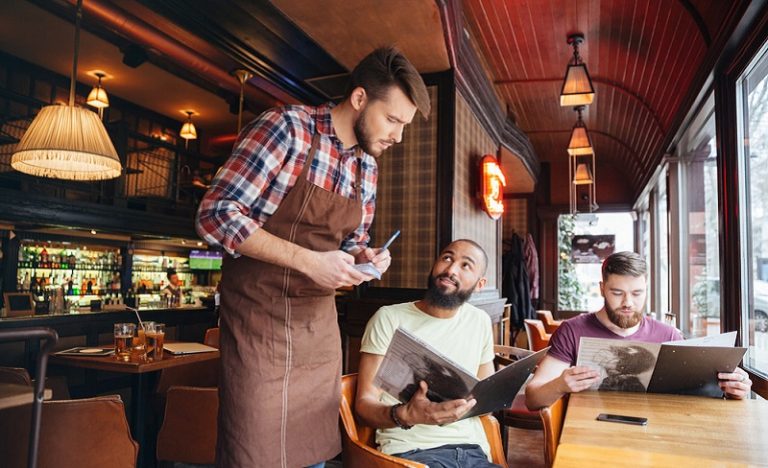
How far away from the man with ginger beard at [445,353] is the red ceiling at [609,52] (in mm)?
2280

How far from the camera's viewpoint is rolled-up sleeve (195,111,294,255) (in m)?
1.40

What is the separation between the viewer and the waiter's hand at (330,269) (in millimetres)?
1440

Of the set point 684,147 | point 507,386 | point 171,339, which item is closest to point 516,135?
point 684,147

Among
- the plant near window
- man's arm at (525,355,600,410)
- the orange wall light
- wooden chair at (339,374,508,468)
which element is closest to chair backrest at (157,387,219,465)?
wooden chair at (339,374,508,468)

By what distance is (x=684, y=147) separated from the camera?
567 centimetres

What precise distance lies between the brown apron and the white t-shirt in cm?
42

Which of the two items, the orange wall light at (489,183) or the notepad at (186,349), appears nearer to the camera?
the notepad at (186,349)

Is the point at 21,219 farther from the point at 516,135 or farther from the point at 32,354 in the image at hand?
the point at 516,135

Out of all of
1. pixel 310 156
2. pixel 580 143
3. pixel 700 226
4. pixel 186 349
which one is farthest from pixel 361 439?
pixel 580 143

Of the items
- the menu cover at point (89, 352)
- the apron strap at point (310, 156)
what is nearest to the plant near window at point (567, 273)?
the menu cover at point (89, 352)

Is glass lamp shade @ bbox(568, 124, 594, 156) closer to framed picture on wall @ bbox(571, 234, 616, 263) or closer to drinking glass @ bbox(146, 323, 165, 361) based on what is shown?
drinking glass @ bbox(146, 323, 165, 361)

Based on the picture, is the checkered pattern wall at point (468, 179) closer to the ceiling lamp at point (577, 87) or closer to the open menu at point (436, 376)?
the ceiling lamp at point (577, 87)

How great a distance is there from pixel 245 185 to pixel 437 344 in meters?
1.10

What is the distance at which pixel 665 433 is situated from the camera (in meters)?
1.58
